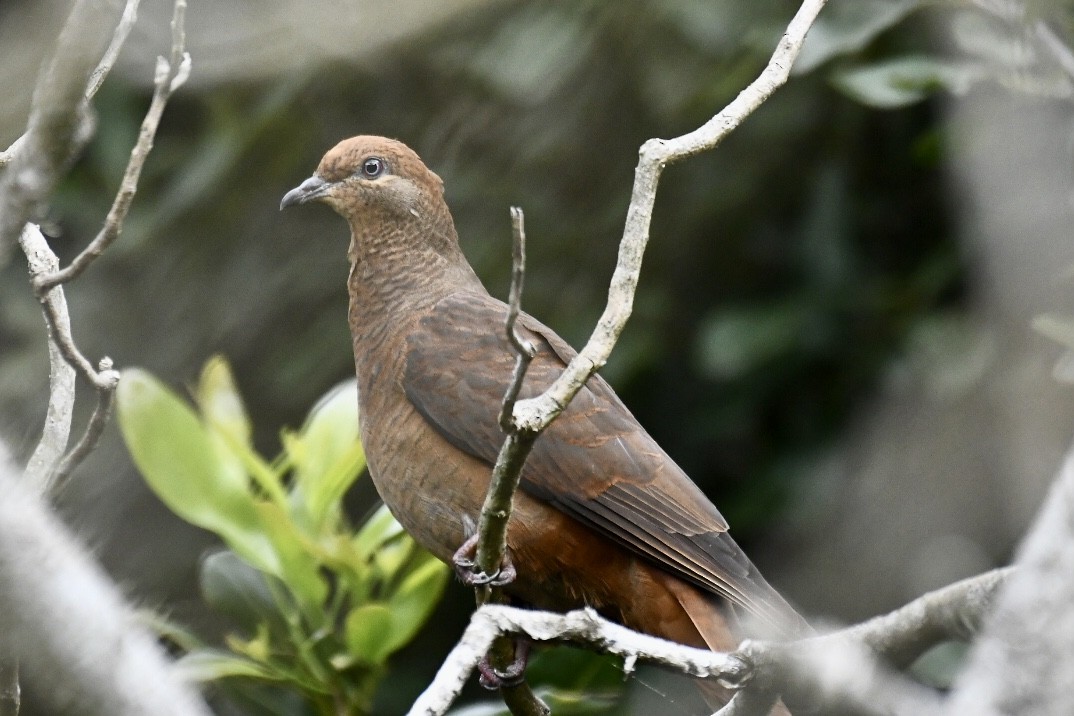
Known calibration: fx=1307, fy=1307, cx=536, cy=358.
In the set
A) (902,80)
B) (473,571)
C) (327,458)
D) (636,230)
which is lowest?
(473,571)

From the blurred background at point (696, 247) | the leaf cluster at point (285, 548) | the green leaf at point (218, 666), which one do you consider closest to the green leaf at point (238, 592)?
the leaf cluster at point (285, 548)

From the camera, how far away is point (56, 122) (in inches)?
57.1

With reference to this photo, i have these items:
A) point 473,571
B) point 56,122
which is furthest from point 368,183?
point 56,122

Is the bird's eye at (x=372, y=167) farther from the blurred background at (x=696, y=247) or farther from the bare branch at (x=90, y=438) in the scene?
the bare branch at (x=90, y=438)

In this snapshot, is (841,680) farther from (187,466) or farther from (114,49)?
(187,466)

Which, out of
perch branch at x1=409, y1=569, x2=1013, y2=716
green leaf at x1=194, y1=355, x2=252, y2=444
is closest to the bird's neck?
green leaf at x1=194, y1=355, x2=252, y2=444

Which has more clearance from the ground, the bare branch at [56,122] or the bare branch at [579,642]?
the bare branch at [56,122]

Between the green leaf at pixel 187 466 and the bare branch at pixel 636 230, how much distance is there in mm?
1209

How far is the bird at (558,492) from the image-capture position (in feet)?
9.43

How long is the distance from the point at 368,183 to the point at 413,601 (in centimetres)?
108

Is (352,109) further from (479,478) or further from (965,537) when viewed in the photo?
(965,537)

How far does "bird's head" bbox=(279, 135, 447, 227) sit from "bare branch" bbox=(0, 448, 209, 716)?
213 centimetres

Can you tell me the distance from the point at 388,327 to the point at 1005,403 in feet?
6.27

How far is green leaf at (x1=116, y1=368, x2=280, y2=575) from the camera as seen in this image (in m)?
3.00
